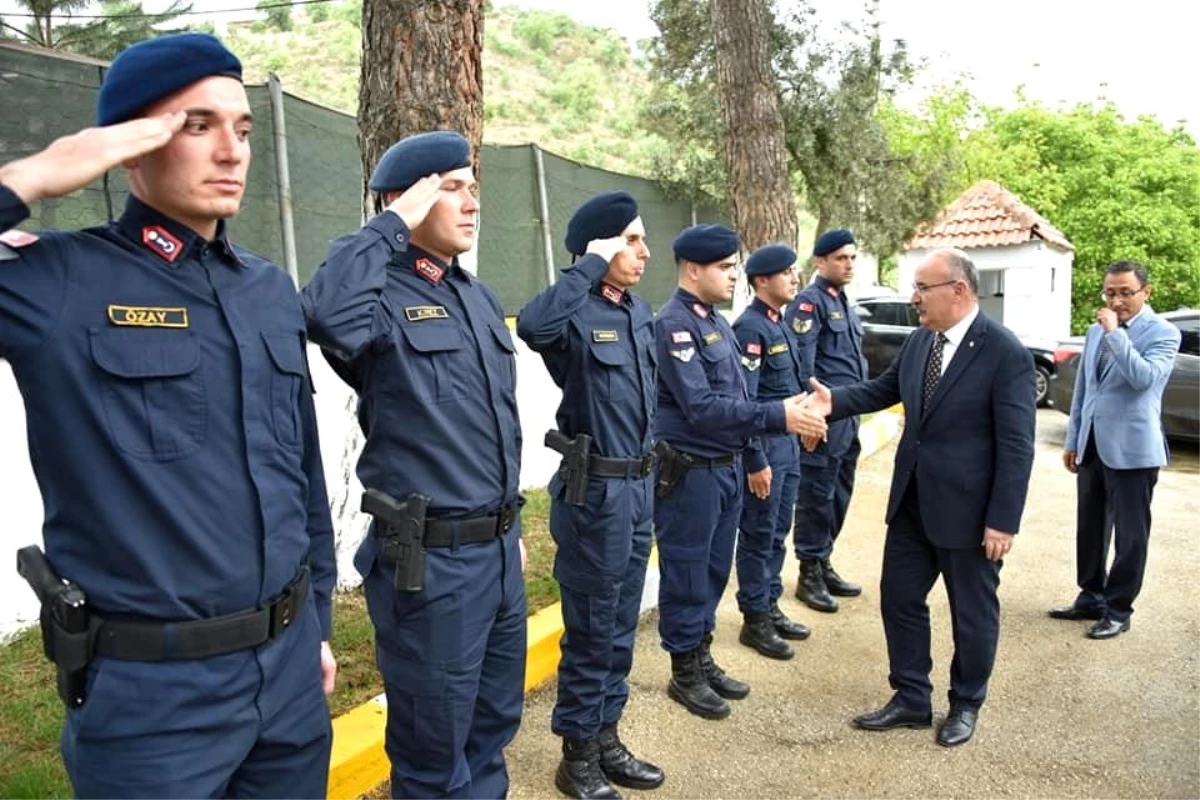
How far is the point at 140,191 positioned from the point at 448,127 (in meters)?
2.14

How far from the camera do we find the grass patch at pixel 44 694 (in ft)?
8.82

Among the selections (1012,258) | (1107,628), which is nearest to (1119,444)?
(1107,628)

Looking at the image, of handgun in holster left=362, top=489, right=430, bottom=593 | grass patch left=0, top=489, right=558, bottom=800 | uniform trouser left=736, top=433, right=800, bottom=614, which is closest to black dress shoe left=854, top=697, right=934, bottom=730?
uniform trouser left=736, top=433, right=800, bottom=614

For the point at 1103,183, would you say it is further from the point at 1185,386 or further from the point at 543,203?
the point at 543,203

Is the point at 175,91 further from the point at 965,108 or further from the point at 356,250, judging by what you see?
the point at 965,108

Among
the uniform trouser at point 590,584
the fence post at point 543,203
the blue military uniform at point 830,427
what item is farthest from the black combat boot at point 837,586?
the fence post at point 543,203

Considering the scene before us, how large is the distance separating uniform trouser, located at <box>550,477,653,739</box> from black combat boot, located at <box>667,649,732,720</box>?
705 millimetres

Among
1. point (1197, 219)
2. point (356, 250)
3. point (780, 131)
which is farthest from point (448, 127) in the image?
point (1197, 219)

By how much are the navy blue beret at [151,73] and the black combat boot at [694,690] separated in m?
2.94

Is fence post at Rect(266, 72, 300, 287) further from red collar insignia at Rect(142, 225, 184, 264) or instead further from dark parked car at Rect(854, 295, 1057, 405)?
dark parked car at Rect(854, 295, 1057, 405)

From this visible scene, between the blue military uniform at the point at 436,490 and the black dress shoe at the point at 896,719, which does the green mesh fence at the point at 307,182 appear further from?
the black dress shoe at the point at 896,719

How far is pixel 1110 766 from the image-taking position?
11.3 feet

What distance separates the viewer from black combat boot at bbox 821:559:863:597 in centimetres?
541

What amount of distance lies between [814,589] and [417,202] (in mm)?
3614
